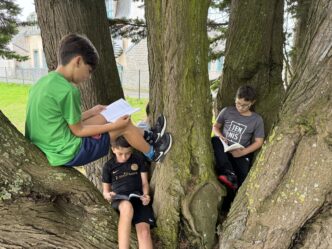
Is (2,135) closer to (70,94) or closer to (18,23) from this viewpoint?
(70,94)

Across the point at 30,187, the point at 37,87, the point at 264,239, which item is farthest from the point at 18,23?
the point at 264,239

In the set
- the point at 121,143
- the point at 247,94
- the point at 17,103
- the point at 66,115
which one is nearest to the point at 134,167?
the point at 121,143

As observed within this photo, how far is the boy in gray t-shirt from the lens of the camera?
148 inches

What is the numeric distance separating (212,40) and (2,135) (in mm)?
5608

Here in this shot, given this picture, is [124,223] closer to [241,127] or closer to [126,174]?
[126,174]

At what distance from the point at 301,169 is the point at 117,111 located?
1.47m

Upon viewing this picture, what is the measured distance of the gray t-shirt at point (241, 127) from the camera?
391cm

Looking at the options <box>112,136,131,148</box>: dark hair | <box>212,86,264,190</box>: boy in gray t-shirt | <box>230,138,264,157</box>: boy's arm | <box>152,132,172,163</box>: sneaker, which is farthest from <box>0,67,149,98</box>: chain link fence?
<box>152,132,172,163</box>: sneaker

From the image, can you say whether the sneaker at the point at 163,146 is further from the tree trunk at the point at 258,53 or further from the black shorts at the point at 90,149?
the tree trunk at the point at 258,53

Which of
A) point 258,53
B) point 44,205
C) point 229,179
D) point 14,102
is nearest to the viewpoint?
point 44,205

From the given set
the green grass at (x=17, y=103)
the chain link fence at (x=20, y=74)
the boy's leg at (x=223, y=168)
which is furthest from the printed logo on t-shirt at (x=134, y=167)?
the chain link fence at (x=20, y=74)

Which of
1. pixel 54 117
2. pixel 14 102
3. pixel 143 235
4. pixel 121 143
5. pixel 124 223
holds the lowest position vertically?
pixel 14 102

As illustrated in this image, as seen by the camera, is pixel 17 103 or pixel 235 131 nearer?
pixel 235 131

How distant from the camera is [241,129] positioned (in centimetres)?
393
